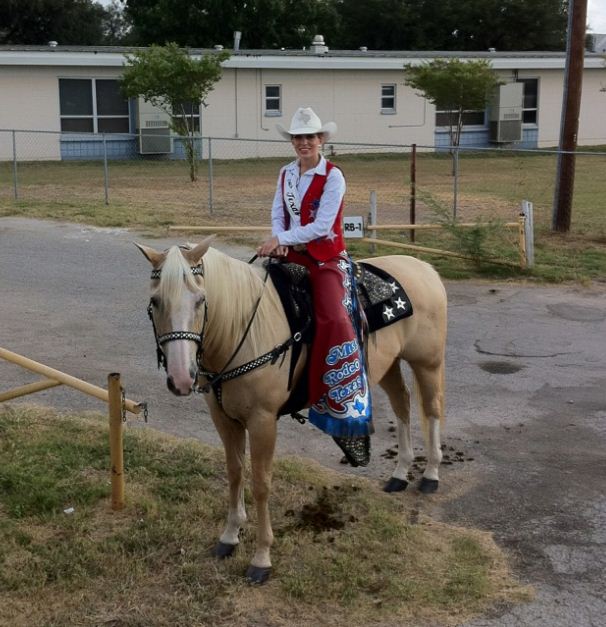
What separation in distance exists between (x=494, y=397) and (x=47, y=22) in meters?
45.7

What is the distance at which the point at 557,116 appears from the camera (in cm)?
3694

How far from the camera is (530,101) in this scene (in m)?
36.9

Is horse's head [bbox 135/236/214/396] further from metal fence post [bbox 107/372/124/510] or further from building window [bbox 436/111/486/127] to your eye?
building window [bbox 436/111/486/127]

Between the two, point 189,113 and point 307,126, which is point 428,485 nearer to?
point 307,126

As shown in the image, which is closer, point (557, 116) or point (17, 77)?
point (17, 77)

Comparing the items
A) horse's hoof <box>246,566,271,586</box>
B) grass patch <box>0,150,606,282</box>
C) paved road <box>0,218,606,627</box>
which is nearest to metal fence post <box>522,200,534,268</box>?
grass patch <box>0,150,606,282</box>

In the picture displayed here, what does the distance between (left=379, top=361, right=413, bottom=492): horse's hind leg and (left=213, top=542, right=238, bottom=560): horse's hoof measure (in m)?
1.30

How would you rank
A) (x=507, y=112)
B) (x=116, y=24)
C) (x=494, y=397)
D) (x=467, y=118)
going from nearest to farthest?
(x=494, y=397)
(x=507, y=112)
(x=467, y=118)
(x=116, y=24)

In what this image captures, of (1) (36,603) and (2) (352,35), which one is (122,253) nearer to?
(1) (36,603)

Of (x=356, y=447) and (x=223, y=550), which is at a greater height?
(x=356, y=447)

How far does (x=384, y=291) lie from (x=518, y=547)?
1650 millimetres

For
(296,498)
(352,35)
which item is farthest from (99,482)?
(352,35)

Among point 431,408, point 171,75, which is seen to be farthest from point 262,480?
point 171,75

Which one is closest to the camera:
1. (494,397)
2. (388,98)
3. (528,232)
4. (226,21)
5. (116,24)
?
(494,397)
